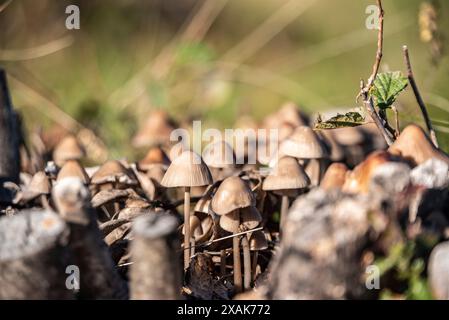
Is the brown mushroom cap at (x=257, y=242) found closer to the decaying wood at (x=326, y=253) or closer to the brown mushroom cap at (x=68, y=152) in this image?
the decaying wood at (x=326, y=253)

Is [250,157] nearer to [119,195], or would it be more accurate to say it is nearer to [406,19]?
[119,195]

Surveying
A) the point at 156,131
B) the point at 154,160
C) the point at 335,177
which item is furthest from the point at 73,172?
the point at 156,131

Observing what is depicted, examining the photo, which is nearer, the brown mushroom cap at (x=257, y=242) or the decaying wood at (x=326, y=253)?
the decaying wood at (x=326, y=253)

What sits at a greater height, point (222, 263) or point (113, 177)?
point (113, 177)

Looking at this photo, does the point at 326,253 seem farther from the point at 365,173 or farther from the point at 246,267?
the point at 246,267

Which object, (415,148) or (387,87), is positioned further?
(387,87)

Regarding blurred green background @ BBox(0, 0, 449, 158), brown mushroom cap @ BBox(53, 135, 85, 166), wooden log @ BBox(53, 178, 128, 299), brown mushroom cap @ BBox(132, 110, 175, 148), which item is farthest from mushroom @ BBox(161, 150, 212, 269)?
blurred green background @ BBox(0, 0, 449, 158)

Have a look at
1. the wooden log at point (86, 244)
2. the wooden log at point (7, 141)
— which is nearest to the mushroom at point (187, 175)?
the wooden log at point (86, 244)
